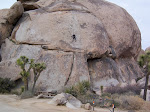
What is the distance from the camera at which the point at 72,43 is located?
16594 millimetres

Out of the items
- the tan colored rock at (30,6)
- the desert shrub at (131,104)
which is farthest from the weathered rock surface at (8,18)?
the desert shrub at (131,104)

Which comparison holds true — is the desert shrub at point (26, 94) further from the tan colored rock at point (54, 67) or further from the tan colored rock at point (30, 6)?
the tan colored rock at point (30, 6)

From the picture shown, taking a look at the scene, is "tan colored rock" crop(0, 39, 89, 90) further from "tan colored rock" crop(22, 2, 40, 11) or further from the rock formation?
"tan colored rock" crop(22, 2, 40, 11)

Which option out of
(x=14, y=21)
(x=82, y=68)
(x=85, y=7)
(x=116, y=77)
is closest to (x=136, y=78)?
(x=116, y=77)

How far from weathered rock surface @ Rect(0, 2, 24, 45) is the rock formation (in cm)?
32

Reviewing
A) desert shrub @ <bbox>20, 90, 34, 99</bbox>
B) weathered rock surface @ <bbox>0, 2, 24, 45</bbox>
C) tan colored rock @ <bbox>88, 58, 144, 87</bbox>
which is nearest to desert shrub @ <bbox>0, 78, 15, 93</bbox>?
desert shrub @ <bbox>20, 90, 34, 99</bbox>

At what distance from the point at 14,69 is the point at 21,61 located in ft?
11.2

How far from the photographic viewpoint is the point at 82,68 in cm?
1585

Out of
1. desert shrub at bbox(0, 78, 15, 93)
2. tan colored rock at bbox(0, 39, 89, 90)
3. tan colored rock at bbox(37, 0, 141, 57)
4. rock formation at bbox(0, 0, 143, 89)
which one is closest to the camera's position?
desert shrub at bbox(0, 78, 15, 93)

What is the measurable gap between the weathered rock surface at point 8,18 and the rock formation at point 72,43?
0.32m

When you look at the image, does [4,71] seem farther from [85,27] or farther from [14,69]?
[85,27]

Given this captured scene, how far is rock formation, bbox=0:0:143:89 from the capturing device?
15.6m

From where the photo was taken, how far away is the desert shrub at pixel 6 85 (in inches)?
561

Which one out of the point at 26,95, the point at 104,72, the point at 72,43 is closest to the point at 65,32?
the point at 72,43
